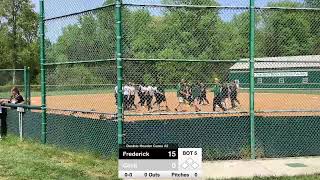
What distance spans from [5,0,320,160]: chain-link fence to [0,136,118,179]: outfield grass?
A: 0.45 m

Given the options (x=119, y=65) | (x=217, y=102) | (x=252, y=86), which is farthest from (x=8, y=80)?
(x=252, y=86)

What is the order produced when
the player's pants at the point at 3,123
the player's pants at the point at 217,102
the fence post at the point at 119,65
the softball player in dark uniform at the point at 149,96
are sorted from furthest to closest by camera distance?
the player's pants at the point at 3,123 < the player's pants at the point at 217,102 < the softball player in dark uniform at the point at 149,96 < the fence post at the point at 119,65

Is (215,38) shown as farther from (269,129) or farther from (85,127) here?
(85,127)

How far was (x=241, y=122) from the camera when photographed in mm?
10414

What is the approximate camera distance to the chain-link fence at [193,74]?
9.80m

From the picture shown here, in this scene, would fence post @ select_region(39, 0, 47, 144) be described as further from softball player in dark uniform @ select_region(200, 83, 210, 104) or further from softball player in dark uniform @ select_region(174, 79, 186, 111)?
softball player in dark uniform @ select_region(200, 83, 210, 104)

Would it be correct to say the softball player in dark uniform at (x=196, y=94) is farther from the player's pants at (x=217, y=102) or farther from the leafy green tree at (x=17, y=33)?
the leafy green tree at (x=17, y=33)

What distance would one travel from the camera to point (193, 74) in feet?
33.5

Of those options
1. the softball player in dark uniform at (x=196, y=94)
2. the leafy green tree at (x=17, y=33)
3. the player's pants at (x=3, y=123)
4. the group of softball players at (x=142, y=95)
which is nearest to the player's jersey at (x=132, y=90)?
the group of softball players at (x=142, y=95)

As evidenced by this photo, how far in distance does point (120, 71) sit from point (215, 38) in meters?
2.09

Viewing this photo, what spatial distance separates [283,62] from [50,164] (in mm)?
5045

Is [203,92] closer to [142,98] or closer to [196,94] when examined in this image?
[196,94]

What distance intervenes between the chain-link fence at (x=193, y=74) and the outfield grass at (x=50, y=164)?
1.48 feet
